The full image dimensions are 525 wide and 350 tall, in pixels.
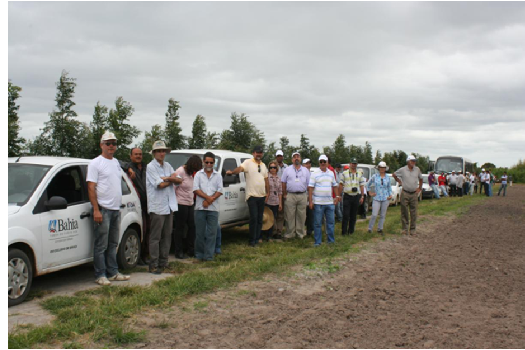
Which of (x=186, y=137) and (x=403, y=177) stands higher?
(x=186, y=137)

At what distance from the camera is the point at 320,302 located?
618 centimetres

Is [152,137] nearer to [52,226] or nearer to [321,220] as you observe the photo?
[321,220]

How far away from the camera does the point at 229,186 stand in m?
10.1

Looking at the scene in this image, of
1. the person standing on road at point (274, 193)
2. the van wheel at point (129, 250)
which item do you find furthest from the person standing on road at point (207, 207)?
the person standing on road at point (274, 193)

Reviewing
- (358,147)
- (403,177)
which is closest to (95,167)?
(403,177)

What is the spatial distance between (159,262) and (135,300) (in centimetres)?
196

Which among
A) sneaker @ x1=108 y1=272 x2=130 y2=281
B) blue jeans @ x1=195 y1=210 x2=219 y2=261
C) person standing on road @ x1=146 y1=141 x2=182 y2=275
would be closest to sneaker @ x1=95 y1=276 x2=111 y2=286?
sneaker @ x1=108 y1=272 x2=130 y2=281

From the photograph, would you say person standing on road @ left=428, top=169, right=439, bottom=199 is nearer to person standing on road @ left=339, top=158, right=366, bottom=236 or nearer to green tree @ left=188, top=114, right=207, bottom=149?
green tree @ left=188, top=114, right=207, bottom=149

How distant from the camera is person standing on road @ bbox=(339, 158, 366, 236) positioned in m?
11.8

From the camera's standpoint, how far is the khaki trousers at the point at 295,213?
1095 centimetres

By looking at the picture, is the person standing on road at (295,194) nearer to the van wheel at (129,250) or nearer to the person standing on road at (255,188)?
the person standing on road at (255,188)

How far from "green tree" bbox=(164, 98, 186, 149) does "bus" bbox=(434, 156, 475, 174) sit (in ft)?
80.1

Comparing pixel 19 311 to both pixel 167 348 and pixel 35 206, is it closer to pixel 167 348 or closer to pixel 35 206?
pixel 35 206

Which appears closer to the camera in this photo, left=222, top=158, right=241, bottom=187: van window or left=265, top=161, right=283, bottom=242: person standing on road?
left=222, top=158, right=241, bottom=187: van window
